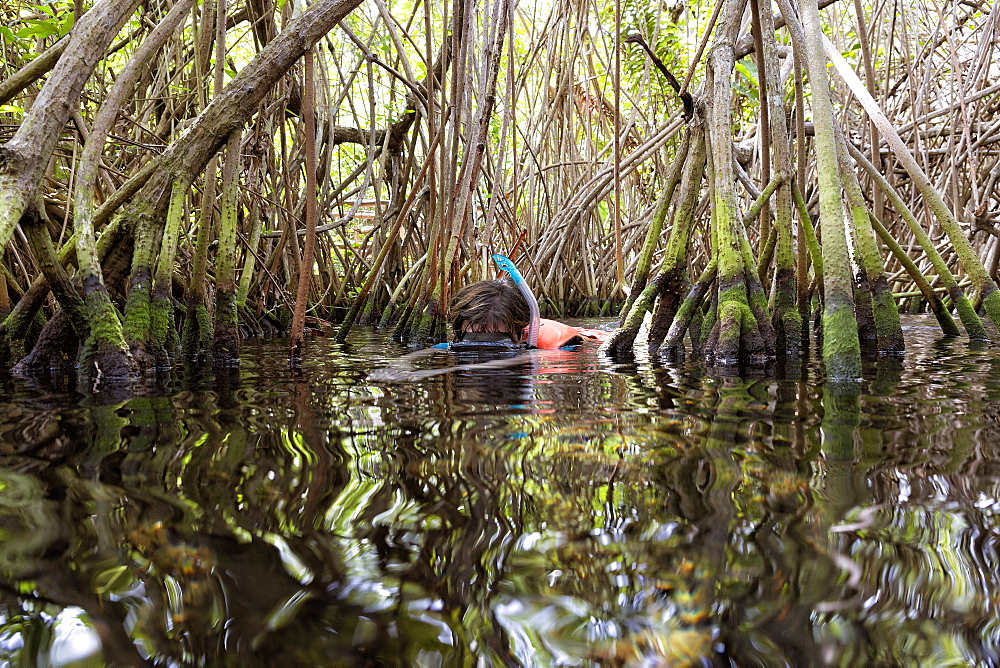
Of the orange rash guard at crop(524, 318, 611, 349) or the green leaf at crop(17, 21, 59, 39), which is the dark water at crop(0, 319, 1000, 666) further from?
the orange rash guard at crop(524, 318, 611, 349)

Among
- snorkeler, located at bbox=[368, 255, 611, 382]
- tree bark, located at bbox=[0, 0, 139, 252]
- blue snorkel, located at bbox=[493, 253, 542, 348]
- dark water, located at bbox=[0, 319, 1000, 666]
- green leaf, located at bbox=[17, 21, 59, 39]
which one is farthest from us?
snorkeler, located at bbox=[368, 255, 611, 382]

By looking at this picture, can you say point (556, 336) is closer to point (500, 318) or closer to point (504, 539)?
point (500, 318)

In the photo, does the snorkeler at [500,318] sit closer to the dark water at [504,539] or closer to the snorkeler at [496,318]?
the snorkeler at [496,318]

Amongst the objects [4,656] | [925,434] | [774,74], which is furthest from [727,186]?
[4,656]

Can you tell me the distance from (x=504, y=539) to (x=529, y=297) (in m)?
Result: 2.70

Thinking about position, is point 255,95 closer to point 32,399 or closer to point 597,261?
point 32,399

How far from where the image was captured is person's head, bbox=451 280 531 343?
11.6ft

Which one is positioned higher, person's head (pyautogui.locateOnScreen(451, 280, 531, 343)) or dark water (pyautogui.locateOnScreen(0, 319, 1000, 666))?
person's head (pyautogui.locateOnScreen(451, 280, 531, 343))

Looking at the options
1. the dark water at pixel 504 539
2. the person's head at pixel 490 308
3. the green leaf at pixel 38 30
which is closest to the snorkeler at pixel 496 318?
the person's head at pixel 490 308

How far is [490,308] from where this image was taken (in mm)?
3562

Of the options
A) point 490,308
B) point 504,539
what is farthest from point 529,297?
point 504,539

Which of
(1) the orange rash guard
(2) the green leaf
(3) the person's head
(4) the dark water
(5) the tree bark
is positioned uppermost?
(2) the green leaf

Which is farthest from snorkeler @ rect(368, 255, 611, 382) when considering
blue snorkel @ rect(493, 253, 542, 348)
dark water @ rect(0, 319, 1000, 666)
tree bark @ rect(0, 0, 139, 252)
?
dark water @ rect(0, 319, 1000, 666)

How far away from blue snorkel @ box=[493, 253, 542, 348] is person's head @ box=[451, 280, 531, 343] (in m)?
0.06
